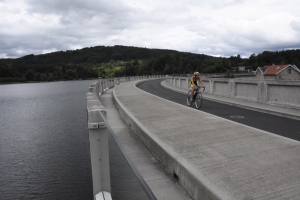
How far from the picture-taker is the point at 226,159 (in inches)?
201

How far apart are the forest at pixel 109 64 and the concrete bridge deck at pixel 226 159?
370ft

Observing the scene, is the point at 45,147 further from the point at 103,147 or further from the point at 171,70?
the point at 171,70

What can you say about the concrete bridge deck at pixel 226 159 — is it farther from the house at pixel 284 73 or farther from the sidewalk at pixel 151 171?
the house at pixel 284 73

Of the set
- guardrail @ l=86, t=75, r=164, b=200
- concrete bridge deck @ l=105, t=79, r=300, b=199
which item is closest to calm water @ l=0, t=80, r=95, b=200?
concrete bridge deck @ l=105, t=79, r=300, b=199

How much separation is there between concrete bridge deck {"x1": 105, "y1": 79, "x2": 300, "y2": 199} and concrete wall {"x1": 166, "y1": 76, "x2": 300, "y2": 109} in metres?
5.33

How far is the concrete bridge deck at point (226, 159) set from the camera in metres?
3.90

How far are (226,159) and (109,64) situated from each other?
166m

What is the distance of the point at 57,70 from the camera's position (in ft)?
458

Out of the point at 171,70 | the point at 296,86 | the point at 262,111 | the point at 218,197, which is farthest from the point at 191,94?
the point at 171,70

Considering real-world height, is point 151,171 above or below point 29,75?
below

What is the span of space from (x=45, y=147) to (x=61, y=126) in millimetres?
3933

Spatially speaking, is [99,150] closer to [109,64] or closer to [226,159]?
[226,159]

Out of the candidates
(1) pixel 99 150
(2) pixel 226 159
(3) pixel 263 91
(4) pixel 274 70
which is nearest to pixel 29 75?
(4) pixel 274 70

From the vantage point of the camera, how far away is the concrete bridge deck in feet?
12.8
